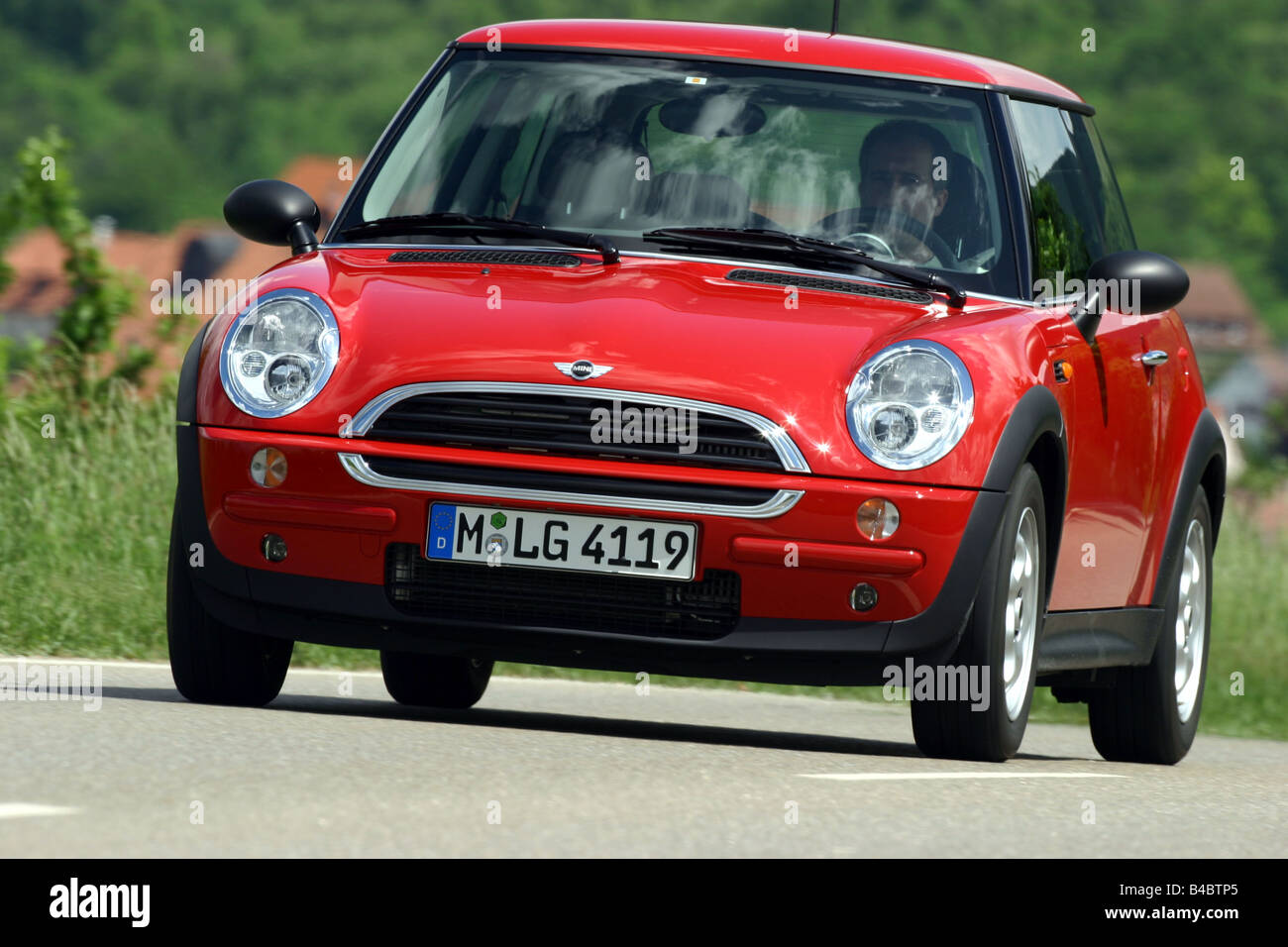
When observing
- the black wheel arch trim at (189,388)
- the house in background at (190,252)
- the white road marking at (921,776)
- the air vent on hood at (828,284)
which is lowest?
the house in background at (190,252)

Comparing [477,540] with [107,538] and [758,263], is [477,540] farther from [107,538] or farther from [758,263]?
[107,538]

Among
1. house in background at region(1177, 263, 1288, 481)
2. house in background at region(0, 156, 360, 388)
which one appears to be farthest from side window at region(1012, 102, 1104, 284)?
house in background at region(1177, 263, 1288, 481)

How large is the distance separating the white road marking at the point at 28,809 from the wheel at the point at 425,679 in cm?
352

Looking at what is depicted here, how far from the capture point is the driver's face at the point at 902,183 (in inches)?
283

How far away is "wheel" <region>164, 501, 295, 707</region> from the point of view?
671 centimetres

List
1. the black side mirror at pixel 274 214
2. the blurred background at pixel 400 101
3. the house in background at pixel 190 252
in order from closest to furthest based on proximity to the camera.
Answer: the black side mirror at pixel 274 214
the house in background at pixel 190 252
the blurred background at pixel 400 101

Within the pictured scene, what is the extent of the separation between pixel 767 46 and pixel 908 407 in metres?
1.69

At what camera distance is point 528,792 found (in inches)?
208

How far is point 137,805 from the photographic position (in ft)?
15.7

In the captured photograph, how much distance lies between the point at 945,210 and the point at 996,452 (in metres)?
1.10

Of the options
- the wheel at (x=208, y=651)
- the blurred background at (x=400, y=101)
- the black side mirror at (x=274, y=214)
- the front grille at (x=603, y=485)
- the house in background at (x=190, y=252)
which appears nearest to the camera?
the front grille at (x=603, y=485)

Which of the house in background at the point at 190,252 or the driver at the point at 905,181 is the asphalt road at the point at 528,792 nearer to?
the driver at the point at 905,181

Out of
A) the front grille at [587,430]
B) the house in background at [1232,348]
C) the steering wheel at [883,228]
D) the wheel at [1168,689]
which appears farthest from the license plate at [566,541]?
the house in background at [1232,348]

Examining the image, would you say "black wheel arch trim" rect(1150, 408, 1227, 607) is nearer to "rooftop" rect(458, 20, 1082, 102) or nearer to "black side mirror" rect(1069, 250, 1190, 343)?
"black side mirror" rect(1069, 250, 1190, 343)
